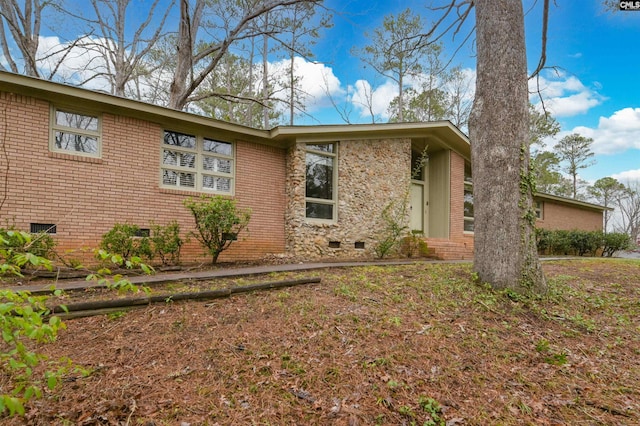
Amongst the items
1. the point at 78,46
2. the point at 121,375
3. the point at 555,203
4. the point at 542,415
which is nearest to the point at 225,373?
the point at 121,375

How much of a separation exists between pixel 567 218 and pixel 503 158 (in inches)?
643

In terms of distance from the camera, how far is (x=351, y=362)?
9.09 feet

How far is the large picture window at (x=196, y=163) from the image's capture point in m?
7.45

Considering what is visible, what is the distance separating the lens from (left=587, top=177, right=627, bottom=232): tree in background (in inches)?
1083

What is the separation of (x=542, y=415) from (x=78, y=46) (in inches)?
699

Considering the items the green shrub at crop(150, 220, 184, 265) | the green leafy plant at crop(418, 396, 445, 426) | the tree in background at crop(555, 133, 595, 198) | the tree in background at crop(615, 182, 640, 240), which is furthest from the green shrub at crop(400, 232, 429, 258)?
the tree in background at crop(615, 182, 640, 240)

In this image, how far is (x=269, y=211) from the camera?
8.70 metres

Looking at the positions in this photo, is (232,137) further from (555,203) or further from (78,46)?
(555,203)

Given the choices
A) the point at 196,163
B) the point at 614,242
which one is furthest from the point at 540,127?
the point at 196,163

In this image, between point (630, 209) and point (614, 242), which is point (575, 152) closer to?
point (630, 209)

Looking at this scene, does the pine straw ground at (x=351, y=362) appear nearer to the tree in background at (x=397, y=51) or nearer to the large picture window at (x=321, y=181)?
the large picture window at (x=321, y=181)

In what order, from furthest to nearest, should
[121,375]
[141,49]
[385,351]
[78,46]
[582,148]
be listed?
[582,148] → [141,49] → [78,46] → [385,351] → [121,375]

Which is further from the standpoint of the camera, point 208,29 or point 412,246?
point 208,29

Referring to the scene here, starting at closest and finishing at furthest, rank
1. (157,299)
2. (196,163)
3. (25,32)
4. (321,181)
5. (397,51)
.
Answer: (157,299), (196,163), (321,181), (25,32), (397,51)
